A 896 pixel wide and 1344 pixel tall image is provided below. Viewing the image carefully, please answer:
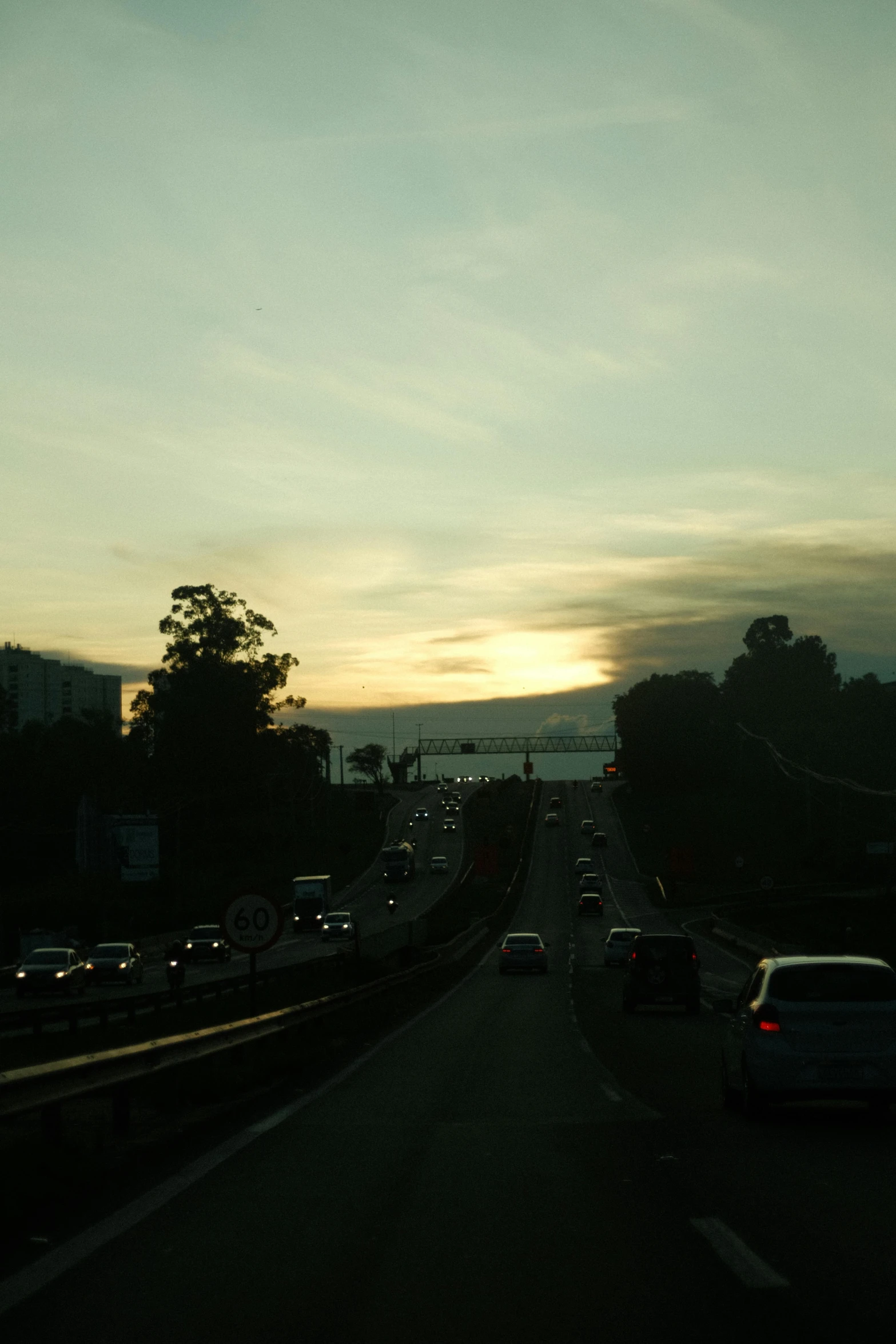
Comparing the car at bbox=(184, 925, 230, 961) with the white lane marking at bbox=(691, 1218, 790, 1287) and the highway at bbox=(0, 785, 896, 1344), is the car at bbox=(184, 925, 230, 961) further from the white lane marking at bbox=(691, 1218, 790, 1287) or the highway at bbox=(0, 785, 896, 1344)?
the white lane marking at bbox=(691, 1218, 790, 1287)

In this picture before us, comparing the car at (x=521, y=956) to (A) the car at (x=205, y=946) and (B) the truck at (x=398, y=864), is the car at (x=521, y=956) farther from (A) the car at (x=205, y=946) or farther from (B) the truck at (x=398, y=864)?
(B) the truck at (x=398, y=864)

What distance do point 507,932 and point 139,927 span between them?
19.7 metres

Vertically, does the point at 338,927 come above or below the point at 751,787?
below

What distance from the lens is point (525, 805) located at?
16062 cm

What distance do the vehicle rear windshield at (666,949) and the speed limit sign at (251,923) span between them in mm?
13966

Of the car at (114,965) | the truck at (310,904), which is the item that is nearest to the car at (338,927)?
the truck at (310,904)

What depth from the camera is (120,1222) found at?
859 centimetres

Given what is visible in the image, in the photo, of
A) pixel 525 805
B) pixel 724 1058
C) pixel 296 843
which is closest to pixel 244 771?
pixel 296 843

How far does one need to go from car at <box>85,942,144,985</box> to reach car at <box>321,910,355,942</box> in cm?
2170

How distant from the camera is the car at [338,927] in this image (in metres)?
72.5

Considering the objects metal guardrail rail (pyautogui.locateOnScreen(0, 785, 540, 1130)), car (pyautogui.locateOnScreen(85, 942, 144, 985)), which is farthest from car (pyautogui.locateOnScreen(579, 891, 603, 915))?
metal guardrail rail (pyautogui.locateOnScreen(0, 785, 540, 1130))

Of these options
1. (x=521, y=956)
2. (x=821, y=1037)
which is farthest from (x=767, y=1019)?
(x=521, y=956)

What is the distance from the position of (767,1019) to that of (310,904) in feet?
223

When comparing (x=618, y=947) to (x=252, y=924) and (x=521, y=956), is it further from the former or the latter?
(x=252, y=924)
